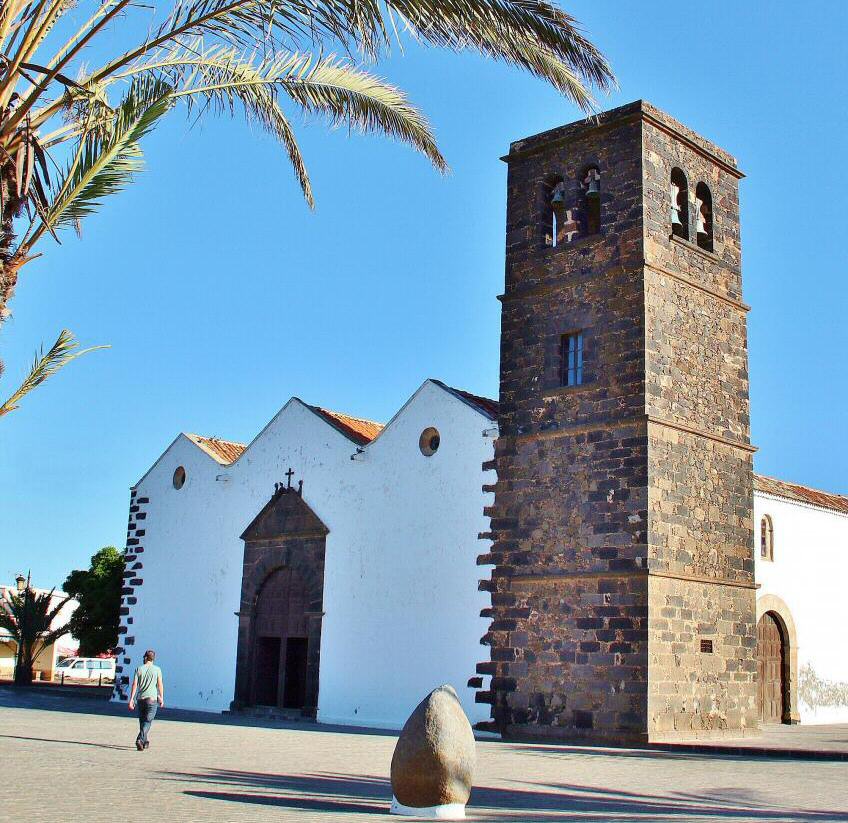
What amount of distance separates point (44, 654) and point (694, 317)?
39316 millimetres

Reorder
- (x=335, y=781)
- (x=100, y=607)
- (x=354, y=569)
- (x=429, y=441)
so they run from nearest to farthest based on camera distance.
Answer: (x=335, y=781) < (x=429, y=441) < (x=354, y=569) < (x=100, y=607)

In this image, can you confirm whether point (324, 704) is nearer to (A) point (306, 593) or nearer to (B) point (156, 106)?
(A) point (306, 593)

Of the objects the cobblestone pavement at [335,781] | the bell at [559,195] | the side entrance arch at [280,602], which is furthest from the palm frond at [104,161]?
the side entrance arch at [280,602]

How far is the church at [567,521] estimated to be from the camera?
54.9 feet

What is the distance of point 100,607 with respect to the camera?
3075cm

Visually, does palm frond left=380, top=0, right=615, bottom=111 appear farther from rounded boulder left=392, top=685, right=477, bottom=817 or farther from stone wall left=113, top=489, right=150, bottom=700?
stone wall left=113, top=489, right=150, bottom=700

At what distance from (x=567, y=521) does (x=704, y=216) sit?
6360mm

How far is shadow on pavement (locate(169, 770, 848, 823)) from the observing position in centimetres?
847

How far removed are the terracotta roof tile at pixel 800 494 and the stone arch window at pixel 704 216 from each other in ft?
20.1

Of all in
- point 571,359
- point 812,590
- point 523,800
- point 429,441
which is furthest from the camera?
point 812,590

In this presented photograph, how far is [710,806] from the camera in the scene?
9172 mm

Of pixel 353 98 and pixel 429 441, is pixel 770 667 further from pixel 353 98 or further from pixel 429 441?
pixel 353 98

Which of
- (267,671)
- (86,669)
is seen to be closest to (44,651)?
(86,669)

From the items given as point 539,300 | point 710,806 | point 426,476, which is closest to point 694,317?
point 539,300
